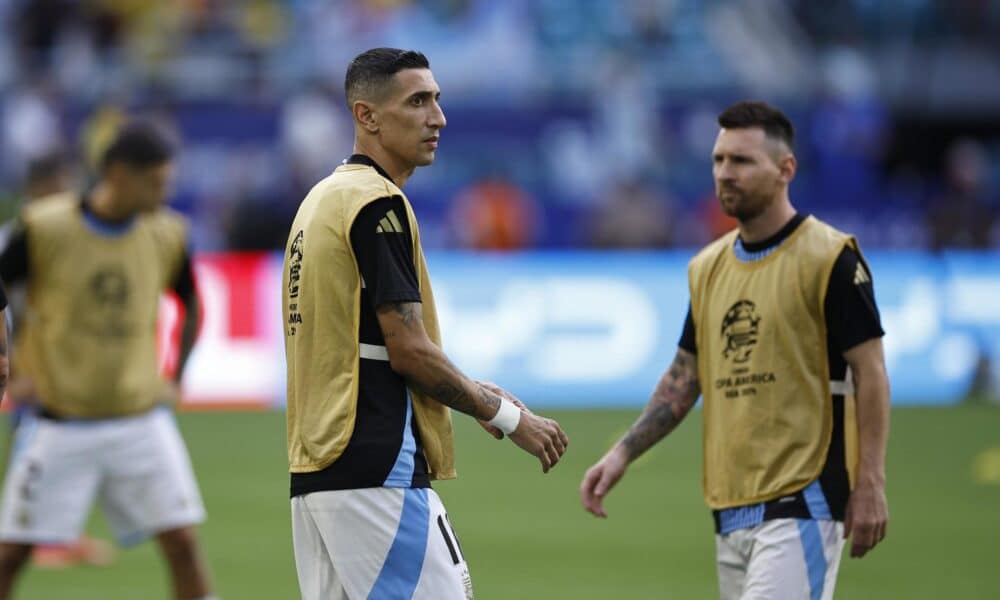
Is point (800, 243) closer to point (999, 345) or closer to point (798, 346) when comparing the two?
point (798, 346)

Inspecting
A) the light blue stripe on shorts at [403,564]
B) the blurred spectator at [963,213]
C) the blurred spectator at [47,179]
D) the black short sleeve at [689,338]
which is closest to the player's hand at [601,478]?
the black short sleeve at [689,338]

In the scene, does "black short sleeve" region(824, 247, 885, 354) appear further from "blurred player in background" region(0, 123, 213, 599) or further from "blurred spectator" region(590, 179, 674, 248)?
"blurred spectator" region(590, 179, 674, 248)

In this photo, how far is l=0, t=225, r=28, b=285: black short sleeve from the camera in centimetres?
820

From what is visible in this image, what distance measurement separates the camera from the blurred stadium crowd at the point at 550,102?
2339 centimetres

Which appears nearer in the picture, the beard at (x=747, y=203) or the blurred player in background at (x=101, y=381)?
the beard at (x=747, y=203)

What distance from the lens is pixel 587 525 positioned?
12.4 metres

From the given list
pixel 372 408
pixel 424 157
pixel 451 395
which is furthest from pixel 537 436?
pixel 424 157

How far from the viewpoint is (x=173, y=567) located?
8.11m

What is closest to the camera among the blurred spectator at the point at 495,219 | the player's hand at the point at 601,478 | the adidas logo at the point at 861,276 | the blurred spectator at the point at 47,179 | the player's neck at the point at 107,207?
the adidas logo at the point at 861,276

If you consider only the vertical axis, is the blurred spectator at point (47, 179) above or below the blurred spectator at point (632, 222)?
above

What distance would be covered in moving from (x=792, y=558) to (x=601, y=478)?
2.84 feet

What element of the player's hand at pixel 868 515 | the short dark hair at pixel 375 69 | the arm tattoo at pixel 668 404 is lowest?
the player's hand at pixel 868 515

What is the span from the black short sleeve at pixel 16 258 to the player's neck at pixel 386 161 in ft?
11.0

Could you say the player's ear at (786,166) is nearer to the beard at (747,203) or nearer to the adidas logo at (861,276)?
the beard at (747,203)
